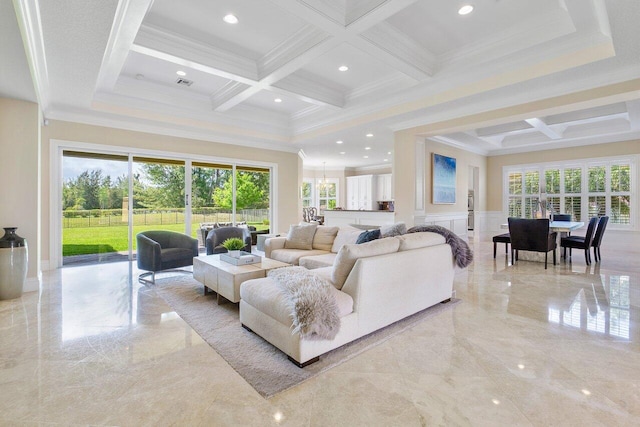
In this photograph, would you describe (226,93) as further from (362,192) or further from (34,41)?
(362,192)

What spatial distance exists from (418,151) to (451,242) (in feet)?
10.2

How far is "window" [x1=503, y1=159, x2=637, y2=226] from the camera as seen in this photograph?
24.3 ft

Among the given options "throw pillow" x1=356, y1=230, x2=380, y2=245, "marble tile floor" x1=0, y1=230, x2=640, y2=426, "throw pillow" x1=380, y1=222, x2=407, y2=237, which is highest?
"throw pillow" x1=380, y1=222, x2=407, y2=237

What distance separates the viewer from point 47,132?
499cm

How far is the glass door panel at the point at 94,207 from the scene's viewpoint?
528 cm

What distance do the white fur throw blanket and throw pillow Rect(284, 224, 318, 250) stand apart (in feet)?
8.03

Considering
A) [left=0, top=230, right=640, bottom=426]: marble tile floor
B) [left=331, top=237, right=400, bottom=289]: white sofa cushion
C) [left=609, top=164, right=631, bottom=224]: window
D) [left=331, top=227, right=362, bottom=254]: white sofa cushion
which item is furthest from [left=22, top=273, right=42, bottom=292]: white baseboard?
[left=609, top=164, right=631, bottom=224]: window

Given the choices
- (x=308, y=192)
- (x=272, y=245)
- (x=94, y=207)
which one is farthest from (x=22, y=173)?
(x=308, y=192)

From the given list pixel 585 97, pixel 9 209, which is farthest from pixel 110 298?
pixel 585 97

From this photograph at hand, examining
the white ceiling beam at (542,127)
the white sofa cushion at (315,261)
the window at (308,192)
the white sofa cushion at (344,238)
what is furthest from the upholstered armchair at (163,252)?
the window at (308,192)

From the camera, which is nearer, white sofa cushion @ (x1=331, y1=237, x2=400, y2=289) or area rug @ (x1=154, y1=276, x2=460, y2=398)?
area rug @ (x1=154, y1=276, x2=460, y2=398)

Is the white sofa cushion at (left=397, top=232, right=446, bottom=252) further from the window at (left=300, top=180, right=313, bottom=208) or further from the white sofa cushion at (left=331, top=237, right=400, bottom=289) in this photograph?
the window at (left=300, top=180, right=313, bottom=208)

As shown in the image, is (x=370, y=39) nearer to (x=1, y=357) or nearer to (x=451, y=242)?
(x=451, y=242)

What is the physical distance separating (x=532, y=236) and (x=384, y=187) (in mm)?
7181
